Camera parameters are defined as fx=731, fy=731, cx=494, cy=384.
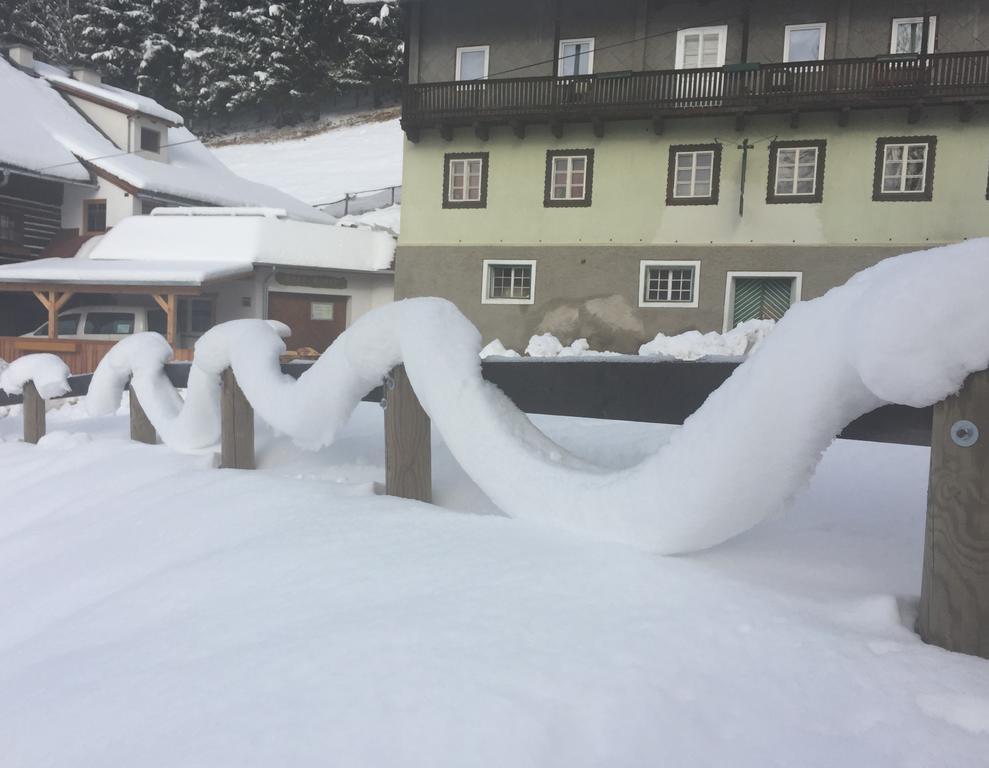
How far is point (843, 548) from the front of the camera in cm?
224

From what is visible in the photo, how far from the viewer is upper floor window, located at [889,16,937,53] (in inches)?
575

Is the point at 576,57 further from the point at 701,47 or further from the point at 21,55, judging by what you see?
the point at 21,55

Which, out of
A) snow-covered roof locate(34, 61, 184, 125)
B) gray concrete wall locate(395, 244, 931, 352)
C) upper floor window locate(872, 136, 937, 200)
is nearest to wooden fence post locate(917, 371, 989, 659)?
gray concrete wall locate(395, 244, 931, 352)

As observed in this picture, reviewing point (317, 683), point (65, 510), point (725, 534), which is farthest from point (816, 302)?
point (65, 510)

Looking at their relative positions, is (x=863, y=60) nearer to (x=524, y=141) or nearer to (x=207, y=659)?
(x=524, y=141)

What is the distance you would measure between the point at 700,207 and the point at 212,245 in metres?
11.9

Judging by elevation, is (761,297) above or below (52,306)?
above

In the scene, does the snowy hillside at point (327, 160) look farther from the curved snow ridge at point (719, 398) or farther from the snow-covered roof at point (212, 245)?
the curved snow ridge at point (719, 398)

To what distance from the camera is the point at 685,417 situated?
257 cm

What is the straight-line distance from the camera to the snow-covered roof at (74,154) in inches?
727

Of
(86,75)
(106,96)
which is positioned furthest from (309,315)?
(86,75)

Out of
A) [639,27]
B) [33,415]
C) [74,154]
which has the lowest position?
[33,415]

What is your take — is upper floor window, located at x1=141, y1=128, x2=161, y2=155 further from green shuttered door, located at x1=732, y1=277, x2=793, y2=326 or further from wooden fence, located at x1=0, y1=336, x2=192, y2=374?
green shuttered door, located at x1=732, y1=277, x2=793, y2=326

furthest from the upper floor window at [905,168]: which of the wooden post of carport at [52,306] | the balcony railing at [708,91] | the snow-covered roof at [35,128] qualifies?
the snow-covered roof at [35,128]
